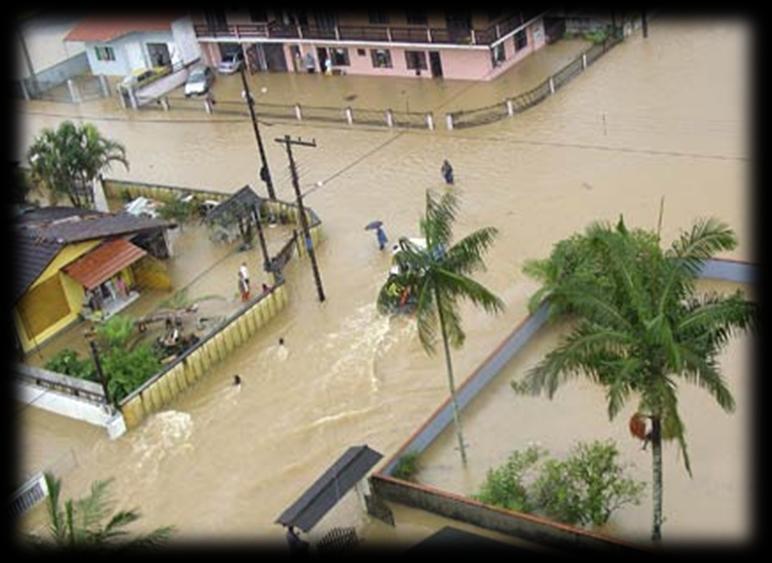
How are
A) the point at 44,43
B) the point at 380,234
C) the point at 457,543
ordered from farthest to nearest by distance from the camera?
the point at 44,43, the point at 380,234, the point at 457,543

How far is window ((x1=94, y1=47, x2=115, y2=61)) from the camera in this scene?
57375mm

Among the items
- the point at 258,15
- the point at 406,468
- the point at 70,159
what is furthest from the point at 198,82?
the point at 406,468

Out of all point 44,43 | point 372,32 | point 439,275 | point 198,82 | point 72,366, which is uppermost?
point 439,275

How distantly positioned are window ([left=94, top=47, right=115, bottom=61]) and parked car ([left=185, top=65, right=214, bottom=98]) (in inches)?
208

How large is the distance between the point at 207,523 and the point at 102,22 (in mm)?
39088

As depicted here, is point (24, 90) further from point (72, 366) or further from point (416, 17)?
point (72, 366)

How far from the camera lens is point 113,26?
5712 centimetres

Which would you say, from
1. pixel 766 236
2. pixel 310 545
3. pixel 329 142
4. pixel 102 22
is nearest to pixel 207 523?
pixel 310 545

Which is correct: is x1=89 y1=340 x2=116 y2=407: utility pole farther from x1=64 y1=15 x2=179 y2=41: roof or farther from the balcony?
x1=64 y1=15 x2=179 y2=41: roof

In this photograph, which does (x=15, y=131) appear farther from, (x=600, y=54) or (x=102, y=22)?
(x=600, y=54)

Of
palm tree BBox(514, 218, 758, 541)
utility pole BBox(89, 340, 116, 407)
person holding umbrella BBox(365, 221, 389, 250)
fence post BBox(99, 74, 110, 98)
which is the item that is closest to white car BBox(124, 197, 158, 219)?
person holding umbrella BBox(365, 221, 389, 250)

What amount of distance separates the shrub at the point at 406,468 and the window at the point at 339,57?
30.3 meters

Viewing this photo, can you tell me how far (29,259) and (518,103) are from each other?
19939 mm

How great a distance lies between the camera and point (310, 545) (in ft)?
76.0
